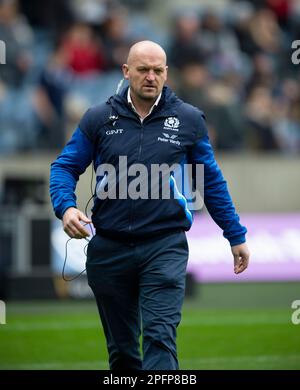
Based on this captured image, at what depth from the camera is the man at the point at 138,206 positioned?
7.67 m

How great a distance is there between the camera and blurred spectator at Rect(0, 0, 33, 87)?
728 inches

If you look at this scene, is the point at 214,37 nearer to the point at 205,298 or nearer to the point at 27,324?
the point at 205,298

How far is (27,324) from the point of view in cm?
1343

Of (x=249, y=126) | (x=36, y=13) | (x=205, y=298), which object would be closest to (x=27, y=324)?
(x=205, y=298)

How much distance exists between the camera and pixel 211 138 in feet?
61.5

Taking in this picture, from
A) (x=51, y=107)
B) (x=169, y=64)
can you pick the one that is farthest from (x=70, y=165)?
(x=169, y=64)

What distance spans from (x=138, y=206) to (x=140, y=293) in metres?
0.58

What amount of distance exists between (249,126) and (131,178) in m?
11.9

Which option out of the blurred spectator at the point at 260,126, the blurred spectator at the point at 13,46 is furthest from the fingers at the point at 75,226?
the blurred spectator at the point at 260,126

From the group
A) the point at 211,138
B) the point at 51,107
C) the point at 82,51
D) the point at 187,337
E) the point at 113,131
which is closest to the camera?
the point at 113,131

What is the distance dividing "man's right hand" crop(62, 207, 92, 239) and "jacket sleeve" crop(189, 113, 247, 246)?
0.88m

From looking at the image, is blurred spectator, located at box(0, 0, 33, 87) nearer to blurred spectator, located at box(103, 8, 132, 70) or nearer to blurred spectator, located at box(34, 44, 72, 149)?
blurred spectator, located at box(34, 44, 72, 149)

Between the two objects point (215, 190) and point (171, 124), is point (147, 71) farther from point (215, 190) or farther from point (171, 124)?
point (215, 190)
